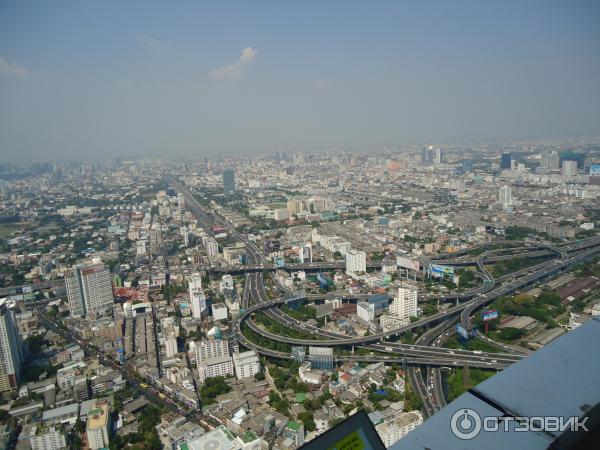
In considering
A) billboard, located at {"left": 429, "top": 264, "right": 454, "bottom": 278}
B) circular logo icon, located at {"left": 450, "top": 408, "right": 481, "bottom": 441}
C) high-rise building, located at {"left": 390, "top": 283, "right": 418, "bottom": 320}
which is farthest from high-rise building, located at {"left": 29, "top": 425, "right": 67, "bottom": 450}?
billboard, located at {"left": 429, "top": 264, "right": 454, "bottom": 278}

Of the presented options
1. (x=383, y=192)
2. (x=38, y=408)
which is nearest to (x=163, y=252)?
(x=38, y=408)

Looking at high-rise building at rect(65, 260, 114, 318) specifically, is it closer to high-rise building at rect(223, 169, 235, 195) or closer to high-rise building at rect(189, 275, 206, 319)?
high-rise building at rect(189, 275, 206, 319)

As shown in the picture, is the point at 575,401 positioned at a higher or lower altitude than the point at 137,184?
higher

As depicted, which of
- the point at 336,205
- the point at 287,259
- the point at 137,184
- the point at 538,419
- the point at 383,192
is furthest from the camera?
the point at 137,184

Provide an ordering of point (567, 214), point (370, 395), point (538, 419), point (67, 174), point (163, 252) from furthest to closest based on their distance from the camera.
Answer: point (67, 174) < point (567, 214) < point (163, 252) < point (370, 395) < point (538, 419)

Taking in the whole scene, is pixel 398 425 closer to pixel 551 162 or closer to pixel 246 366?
pixel 246 366

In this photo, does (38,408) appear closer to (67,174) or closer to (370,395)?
(370,395)
